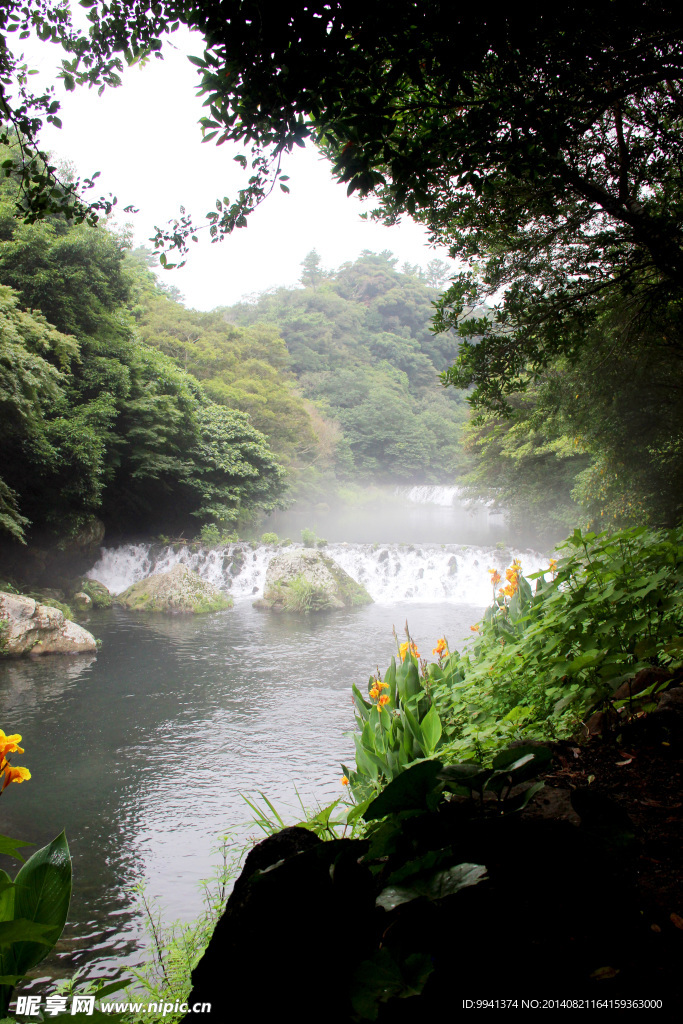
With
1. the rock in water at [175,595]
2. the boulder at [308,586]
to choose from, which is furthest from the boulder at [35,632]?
the boulder at [308,586]

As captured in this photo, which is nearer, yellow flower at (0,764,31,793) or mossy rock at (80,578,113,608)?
yellow flower at (0,764,31,793)

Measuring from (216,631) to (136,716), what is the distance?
109 inches

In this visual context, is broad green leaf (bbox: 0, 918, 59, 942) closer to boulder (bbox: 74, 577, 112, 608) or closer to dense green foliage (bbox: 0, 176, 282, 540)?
dense green foliage (bbox: 0, 176, 282, 540)

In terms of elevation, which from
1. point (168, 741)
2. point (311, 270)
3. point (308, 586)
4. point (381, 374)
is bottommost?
point (168, 741)

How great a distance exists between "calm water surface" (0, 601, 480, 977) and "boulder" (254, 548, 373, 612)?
0.61 metres

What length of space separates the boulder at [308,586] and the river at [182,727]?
346 mm

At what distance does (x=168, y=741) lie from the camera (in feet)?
16.2

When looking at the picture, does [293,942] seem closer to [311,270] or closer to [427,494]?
[427,494]

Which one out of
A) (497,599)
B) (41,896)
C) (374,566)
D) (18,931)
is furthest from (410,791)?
(374,566)

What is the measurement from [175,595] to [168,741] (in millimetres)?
4754

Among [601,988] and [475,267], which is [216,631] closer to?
[475,267]

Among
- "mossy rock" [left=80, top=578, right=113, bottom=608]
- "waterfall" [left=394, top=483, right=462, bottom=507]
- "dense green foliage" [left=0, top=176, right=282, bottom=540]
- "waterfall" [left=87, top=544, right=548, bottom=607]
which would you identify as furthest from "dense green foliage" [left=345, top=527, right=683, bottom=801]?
"waterfall" [left=394, top=483, right=462, bottom=507]

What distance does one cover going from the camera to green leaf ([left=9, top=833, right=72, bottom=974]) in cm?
101

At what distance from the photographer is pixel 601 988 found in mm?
628
